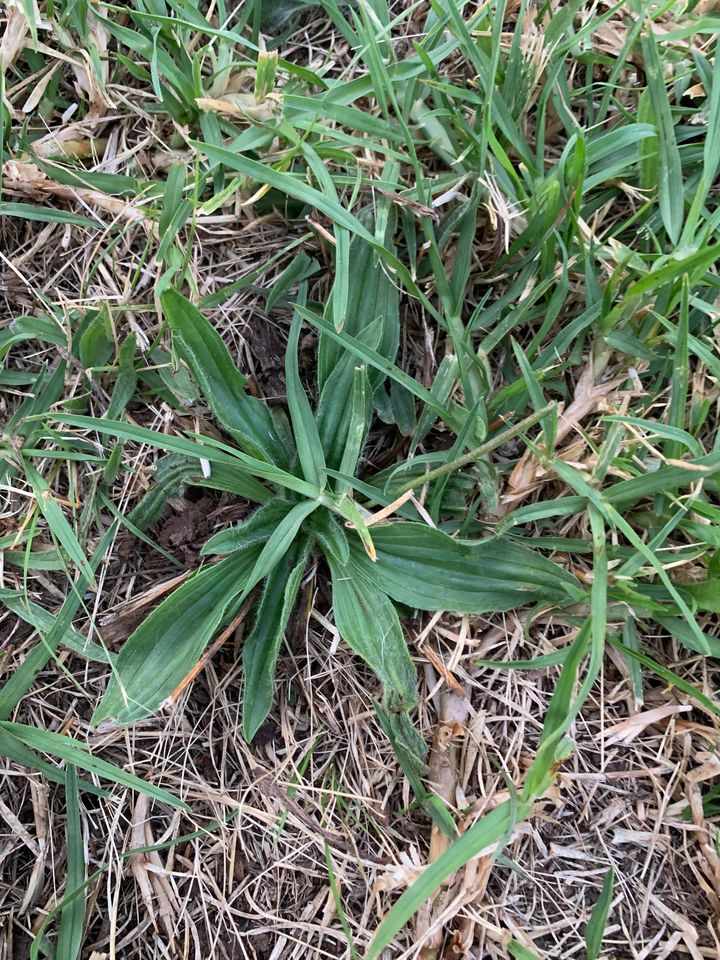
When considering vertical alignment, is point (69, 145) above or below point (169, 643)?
above

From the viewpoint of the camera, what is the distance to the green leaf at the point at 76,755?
4.67ft

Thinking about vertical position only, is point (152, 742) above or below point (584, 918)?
above

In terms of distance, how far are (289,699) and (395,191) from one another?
1.05m

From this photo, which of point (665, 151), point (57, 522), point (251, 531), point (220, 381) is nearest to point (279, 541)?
point (251, 531)

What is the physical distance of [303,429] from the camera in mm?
1449

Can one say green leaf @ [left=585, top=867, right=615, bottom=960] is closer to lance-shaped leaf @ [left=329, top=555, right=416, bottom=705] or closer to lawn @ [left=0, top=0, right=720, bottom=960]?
lawn @ [left=0, top=0, right=720, bottom=960]

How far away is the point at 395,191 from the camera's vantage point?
1500 mm

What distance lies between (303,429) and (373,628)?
1.33 ft

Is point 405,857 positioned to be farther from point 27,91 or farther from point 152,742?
point 27,91

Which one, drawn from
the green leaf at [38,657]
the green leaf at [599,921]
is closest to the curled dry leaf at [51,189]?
the green leaf at [38,657]

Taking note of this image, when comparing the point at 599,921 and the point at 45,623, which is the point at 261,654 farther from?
the point at 599,921

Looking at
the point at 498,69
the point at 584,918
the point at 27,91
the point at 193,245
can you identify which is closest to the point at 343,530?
the point at 193,245

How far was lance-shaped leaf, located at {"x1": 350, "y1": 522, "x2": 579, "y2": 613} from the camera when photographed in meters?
1.43

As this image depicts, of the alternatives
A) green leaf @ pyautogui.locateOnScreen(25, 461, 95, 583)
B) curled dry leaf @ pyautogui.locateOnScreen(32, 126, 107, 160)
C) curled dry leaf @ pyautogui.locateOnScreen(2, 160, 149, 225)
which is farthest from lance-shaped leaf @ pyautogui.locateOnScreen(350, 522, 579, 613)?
curled dry leaf @ pyautogui.locateOnScreen(32, 126, 107, 160)
